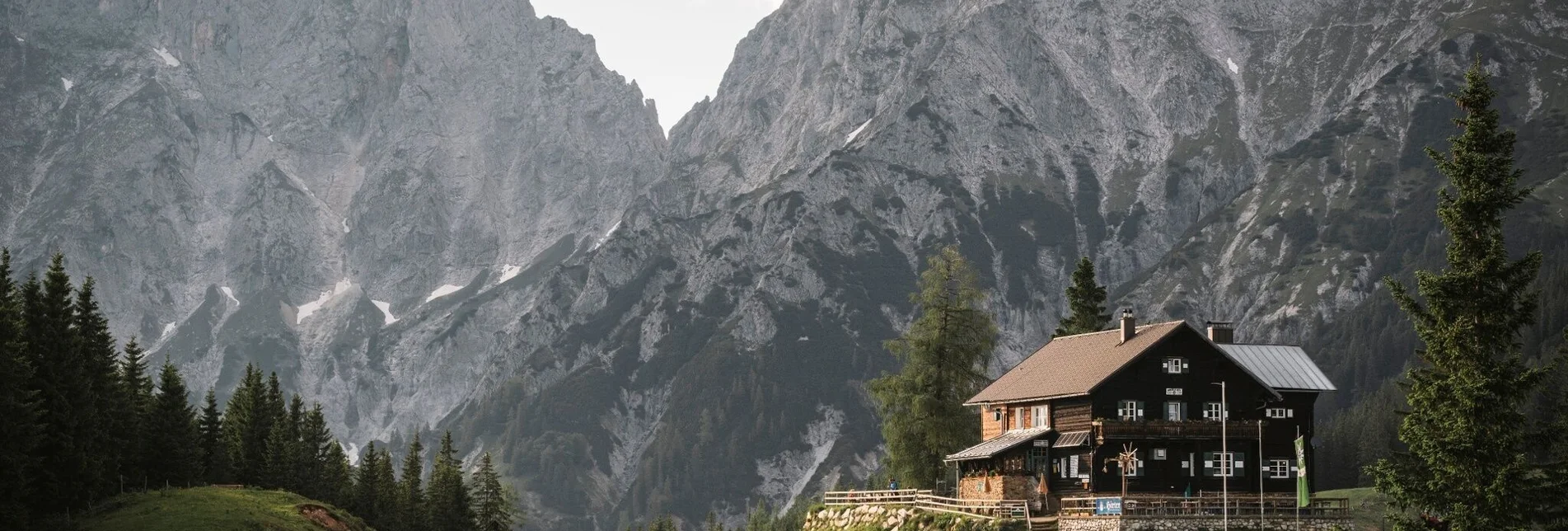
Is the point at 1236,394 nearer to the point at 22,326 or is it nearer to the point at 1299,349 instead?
the point at 1299,349

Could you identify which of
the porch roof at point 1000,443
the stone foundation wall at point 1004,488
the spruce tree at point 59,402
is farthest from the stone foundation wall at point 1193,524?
the spruce tree at point 59,402

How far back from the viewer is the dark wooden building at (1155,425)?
274ft

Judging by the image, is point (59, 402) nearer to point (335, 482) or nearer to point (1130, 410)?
point (335, 482)

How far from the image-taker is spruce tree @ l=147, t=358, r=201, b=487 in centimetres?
9794

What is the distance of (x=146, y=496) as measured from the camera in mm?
83938

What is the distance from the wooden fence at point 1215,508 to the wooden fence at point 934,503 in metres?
2.49

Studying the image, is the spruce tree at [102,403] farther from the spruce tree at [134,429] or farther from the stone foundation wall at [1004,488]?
the stone foundation wall at [1004,488]

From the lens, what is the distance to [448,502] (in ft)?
451

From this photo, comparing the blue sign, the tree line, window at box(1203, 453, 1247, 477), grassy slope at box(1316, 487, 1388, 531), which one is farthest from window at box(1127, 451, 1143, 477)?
the tree line

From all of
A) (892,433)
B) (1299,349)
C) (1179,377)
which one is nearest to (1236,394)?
(1179,377)

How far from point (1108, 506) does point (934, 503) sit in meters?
13.0

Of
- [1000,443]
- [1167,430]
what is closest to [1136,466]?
[1167,430]

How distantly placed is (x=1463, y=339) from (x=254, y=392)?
9766 cm

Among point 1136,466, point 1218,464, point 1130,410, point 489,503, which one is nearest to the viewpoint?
point 1136,466
